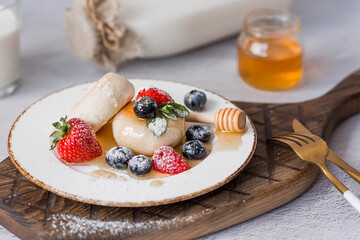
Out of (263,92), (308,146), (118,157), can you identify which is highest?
(118,157)

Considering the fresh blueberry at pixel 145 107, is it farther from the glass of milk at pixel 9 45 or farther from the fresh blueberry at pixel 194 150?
the glass of milk at pixel 9 45

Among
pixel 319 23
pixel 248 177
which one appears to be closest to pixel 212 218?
pixel 248 177

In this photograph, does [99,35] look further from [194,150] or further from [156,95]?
[194,150]

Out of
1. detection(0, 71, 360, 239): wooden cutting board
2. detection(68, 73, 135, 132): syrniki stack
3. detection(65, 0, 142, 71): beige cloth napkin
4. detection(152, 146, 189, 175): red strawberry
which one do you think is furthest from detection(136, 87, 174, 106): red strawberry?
detection(65, 0, 142, 71): beige cloth napkin

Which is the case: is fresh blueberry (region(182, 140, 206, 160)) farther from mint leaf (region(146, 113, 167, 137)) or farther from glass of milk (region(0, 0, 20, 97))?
glass of milk (region(0, 0, 20, 97))

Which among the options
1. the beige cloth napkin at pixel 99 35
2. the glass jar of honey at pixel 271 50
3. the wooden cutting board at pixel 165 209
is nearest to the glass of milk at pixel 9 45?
the beige cloth napkin at pixel 99 35

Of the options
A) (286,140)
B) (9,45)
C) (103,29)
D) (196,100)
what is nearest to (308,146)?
(286,140)
